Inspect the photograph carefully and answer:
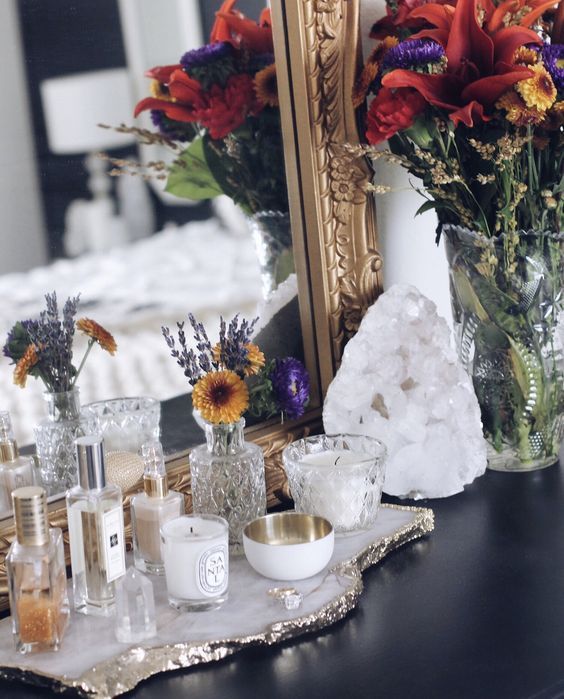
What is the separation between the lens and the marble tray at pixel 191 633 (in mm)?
792

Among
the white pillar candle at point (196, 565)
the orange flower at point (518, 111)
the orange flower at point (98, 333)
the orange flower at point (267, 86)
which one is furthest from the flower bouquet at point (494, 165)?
the white pillar candle at point (196, 565)

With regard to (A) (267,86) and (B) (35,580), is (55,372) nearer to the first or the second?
(B) (35,580)

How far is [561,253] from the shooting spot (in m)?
1.17

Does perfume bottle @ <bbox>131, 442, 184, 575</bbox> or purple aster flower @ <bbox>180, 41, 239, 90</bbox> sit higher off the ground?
purple aster flower @ <bbox>180, 41, 239, 90</bbox>

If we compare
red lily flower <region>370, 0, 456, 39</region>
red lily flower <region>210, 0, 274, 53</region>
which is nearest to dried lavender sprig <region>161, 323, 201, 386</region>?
red lily flower <region>210, 0, 274, 53</region>

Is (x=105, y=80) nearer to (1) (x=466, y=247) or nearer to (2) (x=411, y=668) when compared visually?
(1) (x=466, y=247)

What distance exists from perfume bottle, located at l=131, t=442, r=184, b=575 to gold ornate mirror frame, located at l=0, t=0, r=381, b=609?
0.22 meters

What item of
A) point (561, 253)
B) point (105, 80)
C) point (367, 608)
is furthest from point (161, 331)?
point (561, 253)

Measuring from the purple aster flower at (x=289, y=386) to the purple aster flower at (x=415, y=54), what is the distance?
13.6 inches

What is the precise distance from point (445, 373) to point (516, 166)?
244mm

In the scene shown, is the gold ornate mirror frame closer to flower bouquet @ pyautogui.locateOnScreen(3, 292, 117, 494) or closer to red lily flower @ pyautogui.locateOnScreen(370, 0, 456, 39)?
red lily flower @ pyautogui.locateOnScreen(370, 0, 456, 39)

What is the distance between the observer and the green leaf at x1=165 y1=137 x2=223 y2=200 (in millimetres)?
1085

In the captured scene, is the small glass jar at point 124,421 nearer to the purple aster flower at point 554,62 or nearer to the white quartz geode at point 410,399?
the white quartz geode at point 410,399

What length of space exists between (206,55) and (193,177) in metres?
0.13
